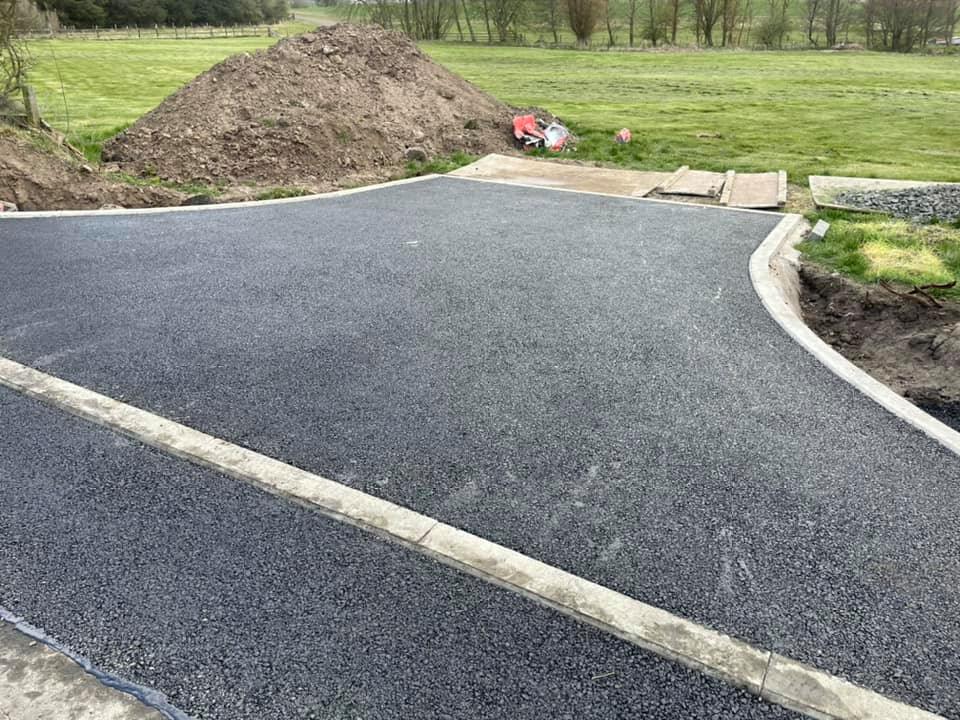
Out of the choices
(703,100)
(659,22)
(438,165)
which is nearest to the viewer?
(438,165)

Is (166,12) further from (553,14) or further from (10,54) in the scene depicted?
(10,54)

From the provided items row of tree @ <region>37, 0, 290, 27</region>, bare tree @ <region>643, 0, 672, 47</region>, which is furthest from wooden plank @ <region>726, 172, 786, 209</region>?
row of tree @ <region>37, 0, 290, 27</region>

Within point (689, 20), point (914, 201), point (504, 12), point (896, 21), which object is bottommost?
point (914, 201)

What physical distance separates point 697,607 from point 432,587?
101cm

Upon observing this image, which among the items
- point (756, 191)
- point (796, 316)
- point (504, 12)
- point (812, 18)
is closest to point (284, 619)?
point (796, 316)

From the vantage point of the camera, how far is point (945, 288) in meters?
5.96

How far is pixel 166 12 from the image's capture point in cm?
5497

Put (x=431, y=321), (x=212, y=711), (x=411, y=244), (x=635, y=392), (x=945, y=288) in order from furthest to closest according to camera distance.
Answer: (x=411, y=244)
(x=945, y=288)
(x=431, y=321)
(x=635, y=392)
(x=212, y=711)

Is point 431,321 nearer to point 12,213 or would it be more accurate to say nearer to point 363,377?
point 363,377

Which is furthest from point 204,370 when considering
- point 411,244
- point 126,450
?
point 411,244

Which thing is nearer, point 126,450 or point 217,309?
point 126,450

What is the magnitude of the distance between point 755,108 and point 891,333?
52.5 feet

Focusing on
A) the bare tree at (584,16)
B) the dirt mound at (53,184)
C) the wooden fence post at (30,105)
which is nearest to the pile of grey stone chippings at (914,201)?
the dirt mound at (53,184)

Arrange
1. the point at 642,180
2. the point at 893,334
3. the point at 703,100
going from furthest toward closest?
the point at 703,100
the point at 642,180
the point at 893,334
